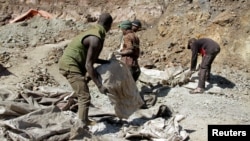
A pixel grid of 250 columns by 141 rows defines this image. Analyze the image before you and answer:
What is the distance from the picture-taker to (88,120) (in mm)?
Result: 6207

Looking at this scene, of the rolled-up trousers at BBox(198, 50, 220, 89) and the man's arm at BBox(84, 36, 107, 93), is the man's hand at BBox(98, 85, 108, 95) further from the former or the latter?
the rolled-up trousers at BBox(198, 50, 220, 89)

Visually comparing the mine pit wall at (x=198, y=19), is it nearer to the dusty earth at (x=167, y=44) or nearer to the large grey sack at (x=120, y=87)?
the dusty earth at (x=167, y=44)

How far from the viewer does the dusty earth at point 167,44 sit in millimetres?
8211

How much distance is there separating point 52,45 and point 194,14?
4.30m

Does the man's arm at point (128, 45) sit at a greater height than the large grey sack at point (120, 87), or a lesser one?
greater

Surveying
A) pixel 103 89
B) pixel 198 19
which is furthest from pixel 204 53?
pixel 103 89

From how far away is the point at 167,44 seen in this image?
39.5 feet

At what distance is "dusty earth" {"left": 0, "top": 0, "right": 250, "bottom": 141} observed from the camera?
8.21m

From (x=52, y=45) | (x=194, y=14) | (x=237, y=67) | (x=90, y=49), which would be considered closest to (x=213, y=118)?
(x=90, y=49)

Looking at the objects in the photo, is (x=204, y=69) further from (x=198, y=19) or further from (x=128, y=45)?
(x=198, y=19)

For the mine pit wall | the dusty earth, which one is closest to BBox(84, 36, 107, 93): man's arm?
the dusty earth

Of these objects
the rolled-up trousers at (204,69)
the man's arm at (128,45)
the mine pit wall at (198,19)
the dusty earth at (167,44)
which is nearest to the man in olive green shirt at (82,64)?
the dusty earth at (167,44)

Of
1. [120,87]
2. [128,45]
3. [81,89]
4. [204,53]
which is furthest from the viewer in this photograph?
[204,53]

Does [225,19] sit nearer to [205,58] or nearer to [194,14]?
[194,14]
